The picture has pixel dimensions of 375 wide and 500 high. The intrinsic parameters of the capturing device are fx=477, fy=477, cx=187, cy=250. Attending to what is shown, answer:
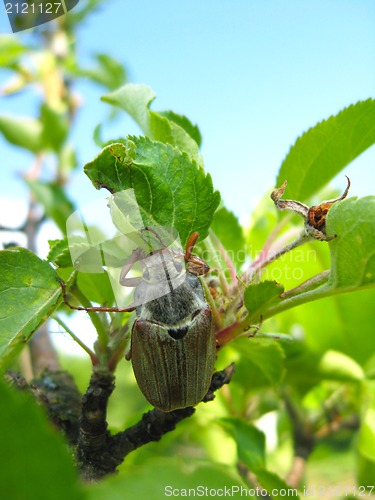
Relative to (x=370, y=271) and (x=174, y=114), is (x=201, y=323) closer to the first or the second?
(x=370, y=271)

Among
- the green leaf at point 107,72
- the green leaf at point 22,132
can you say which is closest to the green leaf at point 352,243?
the green leaf at point 22,132

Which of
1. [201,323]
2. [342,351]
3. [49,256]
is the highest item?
[49,256]

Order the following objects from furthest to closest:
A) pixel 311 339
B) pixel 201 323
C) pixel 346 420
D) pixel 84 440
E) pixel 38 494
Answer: pixel 346 420 → pixel 311 339 → pixel 84 440 → pixel 201 323 → pixel 38 494

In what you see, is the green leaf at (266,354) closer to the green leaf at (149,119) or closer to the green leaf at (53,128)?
the green leaf at (149,119)

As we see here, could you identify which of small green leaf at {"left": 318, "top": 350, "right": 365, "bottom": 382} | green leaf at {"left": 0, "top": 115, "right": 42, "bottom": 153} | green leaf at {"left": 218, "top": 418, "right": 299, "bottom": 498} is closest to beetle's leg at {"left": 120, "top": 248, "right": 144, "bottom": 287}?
green leaf at {"left": 218, "top": 418, "right": 299, "bottom": 498}

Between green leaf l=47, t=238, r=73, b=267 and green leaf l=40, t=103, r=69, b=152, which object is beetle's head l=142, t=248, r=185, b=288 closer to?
green leaf l=47, t=238, r=73, b=267

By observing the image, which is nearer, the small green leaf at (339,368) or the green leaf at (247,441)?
the green leaf at (247,441)

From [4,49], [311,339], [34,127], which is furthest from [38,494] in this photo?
[4,49]

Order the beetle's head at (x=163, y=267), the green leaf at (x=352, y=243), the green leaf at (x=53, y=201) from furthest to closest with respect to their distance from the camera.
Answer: the green leaf at (x=53, y=201) < the beetle's head at (x=163, y=267) < the green leaf at (x=352, y=243)
